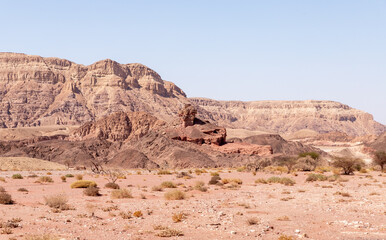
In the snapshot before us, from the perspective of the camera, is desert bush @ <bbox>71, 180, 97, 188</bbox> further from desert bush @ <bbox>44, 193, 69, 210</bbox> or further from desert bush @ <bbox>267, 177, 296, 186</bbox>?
desert bush @ <bbox>267, 177, 296, 186</bbox>

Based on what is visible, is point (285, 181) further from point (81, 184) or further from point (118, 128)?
point (118, 128)

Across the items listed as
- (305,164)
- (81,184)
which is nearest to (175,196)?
(81,184)

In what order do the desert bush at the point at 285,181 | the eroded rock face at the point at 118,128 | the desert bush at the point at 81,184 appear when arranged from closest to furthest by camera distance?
the desert bush at the point at 81,184
the desert bush at the point at 285,181
the eroded rock face at the point at 118,128

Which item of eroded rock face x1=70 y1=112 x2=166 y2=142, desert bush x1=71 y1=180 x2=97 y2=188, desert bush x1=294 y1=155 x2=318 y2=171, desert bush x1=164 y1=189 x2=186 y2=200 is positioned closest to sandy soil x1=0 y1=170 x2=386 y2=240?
desert bush x1=164 y1=189 x2=186 y2=200

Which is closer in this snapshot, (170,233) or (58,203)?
(170,233)

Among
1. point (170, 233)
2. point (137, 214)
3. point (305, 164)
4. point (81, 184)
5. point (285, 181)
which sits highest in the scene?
point (170, 233)

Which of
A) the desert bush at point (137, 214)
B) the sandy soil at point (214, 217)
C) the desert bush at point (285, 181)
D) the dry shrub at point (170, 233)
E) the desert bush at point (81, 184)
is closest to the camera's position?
the dry shrub at point (170, 233)

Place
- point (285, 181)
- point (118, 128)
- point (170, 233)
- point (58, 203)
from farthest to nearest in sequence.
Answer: point (118, 128) → point (285, 181) → point (58, 203) → point (170, 233)

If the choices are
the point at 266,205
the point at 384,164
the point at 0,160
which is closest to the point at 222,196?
the point at 266,205

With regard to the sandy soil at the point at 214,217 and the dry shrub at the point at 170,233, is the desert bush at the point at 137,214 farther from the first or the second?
the dry shrub at the point at 170,233

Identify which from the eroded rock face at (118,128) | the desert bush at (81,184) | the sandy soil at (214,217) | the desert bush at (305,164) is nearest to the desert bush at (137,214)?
the sandy soil at (214,217)

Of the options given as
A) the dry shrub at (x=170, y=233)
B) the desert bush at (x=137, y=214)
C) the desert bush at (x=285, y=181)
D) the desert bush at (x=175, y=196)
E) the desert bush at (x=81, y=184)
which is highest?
the dry shrub at (x=170, y=233)

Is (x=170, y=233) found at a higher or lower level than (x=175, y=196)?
higher

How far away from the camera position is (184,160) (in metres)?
67.4
